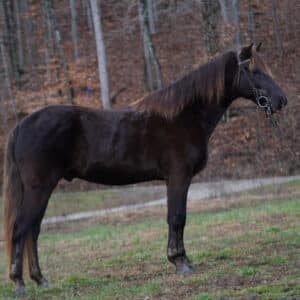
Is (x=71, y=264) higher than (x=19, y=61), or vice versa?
(x=71, y=264)

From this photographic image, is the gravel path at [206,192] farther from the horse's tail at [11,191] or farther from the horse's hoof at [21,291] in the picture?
the horse's hoof at [21,291]

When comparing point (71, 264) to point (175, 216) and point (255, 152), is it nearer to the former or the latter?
point (175, 216)

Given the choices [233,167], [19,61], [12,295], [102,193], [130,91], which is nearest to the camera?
[12,295]

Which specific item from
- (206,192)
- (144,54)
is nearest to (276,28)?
(144,54)

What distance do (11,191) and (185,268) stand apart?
7.11 feet

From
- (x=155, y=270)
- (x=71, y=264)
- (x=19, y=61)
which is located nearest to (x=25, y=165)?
(x=155, y=270)

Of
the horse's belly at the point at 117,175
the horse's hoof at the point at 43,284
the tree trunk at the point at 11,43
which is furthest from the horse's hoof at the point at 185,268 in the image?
the tree trunk at the point at 11,43

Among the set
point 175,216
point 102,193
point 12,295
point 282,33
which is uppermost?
point 175,216

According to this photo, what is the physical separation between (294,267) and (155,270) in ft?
5.68

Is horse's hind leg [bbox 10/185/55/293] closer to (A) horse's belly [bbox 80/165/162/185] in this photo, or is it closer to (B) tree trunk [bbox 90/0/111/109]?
(A) horse's belly [bbox 80/165/162/185]

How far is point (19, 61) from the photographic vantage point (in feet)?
119

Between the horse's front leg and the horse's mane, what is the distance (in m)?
0.83

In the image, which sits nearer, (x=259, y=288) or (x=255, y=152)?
(x=259, y=288)

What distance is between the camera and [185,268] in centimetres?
707
